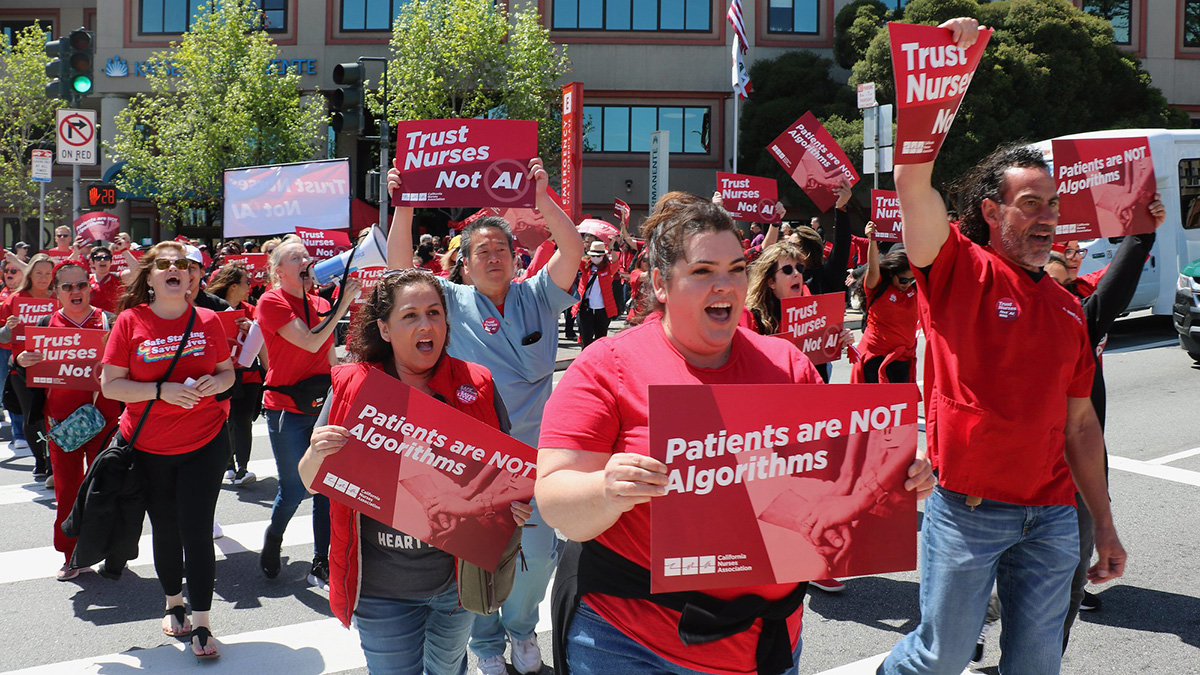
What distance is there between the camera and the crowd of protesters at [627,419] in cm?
251

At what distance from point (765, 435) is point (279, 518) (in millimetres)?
4461

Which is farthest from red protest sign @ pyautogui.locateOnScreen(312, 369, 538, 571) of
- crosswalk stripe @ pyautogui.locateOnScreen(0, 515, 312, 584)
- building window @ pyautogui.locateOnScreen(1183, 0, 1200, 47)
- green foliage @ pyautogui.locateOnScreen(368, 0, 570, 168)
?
building window @ pyautogui.locateOnScreen(1183, 0, 1200, 47)

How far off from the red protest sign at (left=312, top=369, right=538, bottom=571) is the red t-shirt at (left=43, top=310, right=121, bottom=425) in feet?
13.1

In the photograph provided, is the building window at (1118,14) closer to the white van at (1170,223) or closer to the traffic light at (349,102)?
the white van at (1170,223)

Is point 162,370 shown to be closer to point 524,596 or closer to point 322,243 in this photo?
point 524,596

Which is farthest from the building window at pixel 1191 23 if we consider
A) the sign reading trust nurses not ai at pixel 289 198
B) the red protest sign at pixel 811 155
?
the sign reading trust nurses not ai at pixel 289 198

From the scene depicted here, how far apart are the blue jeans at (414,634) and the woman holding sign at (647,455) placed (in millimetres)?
1022

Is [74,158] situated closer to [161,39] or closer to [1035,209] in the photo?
[1035,209]

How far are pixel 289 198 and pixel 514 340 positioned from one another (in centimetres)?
593

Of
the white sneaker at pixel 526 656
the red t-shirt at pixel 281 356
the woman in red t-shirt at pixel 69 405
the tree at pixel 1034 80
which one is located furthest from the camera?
the tree at pixel 1034 80

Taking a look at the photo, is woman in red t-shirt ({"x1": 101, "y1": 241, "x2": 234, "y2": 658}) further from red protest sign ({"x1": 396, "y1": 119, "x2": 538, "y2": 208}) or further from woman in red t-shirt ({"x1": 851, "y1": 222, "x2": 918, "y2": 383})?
woman in red t-shirt ({"x1": 851, "y1": 222, "x2": 918, "y2": 383})

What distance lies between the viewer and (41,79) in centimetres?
3681

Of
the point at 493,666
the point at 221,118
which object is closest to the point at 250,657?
the point at 493,666

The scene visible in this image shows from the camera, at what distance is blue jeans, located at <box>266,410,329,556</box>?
5949 millimetres
